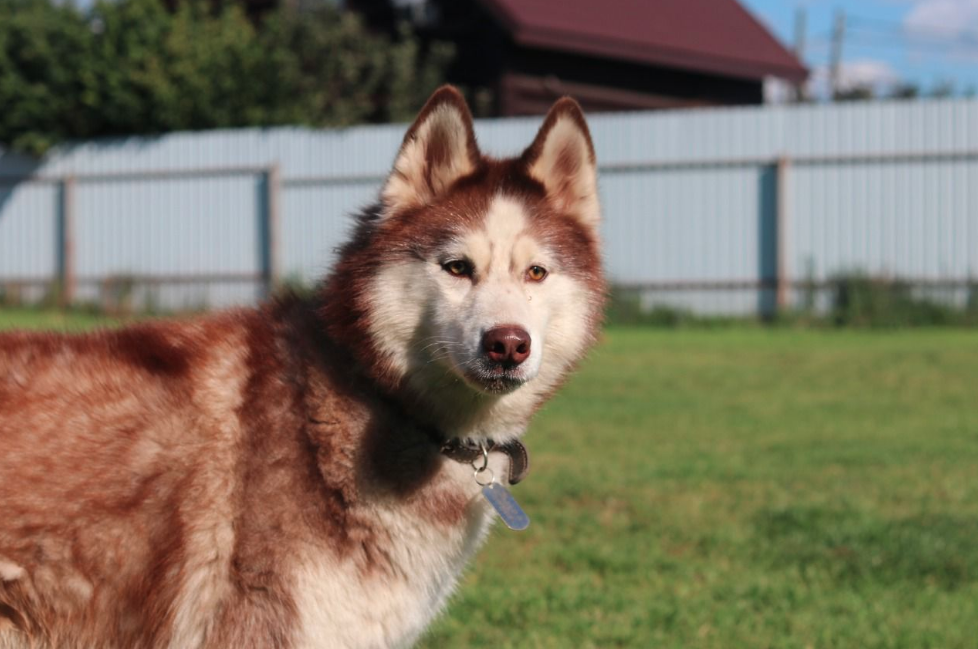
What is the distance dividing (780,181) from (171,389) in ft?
39.7

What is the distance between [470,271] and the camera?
3133 millimetres

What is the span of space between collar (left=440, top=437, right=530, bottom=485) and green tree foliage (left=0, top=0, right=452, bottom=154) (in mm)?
14650

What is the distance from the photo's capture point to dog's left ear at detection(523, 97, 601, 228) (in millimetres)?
3365

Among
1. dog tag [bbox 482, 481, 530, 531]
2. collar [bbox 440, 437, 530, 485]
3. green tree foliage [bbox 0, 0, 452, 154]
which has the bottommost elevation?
dog tag [bbox 482, 481, 530, 531]

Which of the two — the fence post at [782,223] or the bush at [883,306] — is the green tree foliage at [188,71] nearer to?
the fence post at [782,223]

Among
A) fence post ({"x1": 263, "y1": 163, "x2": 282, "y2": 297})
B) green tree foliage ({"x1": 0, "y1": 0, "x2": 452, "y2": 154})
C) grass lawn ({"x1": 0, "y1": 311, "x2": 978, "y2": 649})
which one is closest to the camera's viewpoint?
grass lawn ({"x1": 0, "y1": 311, "x2": 978, "y2": 649})

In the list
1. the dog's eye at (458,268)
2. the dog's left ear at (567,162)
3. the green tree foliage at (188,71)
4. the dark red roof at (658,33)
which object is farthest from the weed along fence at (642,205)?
the dog's eye at (458,268)

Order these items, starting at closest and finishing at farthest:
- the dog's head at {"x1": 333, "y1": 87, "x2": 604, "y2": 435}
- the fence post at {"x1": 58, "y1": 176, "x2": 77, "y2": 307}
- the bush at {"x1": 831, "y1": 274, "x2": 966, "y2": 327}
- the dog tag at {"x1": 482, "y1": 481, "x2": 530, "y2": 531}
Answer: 1. the dog's head at {"x1": 333, "y1": 87, "x2": 604, "y2": 435}
2. the dog tag at {"x1": 482, "y1": 481, "x2": 530, "y2": 531}
3. the bush at {"x1": 831, "y1": 274, "x2": 966, "y2": 327}
4. the fence post at {"x1": 58, "y1": 176, "x2": 77, "y2": 307}

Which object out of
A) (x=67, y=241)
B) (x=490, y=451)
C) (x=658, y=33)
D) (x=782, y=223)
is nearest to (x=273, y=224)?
(x=67, y=241)

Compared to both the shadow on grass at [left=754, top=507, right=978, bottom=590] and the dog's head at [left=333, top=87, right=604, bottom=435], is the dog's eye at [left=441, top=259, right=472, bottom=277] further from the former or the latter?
the shadow on grass at [left=754, top=507, right=978, bottom=590]

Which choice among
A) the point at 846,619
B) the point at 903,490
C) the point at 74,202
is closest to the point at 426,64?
the point at 74,202

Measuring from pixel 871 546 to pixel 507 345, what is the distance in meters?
3.04

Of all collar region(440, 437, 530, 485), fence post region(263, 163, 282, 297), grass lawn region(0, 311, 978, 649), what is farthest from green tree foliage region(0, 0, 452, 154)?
collar region(440, 437, 530, 485)

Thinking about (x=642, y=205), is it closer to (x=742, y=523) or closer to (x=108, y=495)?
(x=742, y=523)
